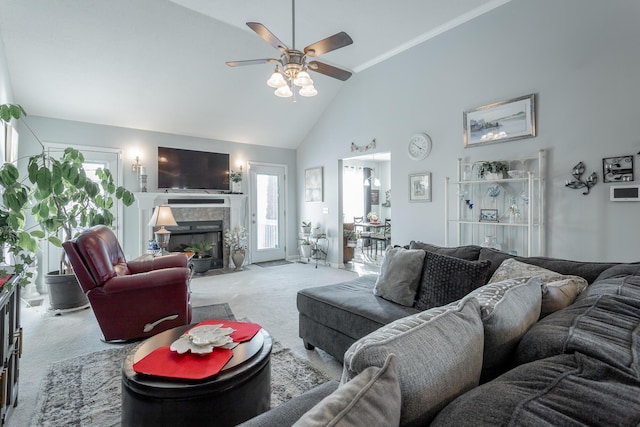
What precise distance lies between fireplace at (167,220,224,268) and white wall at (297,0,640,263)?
11.2 feet

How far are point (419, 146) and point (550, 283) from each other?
134 inches

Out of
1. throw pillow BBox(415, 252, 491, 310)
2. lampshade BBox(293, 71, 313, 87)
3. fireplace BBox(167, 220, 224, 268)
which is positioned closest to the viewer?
throw pillow BBox(415, 252, 491, 310)

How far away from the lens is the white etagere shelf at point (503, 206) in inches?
139

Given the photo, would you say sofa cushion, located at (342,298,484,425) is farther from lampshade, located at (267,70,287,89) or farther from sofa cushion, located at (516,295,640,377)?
lampshade, located at (267,70,287,89)

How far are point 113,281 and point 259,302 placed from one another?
5.65 ft

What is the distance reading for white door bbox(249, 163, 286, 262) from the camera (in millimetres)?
6641

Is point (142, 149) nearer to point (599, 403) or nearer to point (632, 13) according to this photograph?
point (599, 403)

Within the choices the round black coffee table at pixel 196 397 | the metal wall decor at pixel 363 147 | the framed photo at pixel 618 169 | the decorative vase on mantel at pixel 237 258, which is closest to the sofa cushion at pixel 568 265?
the framed photo at pixel 618 169

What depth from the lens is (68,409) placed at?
6.19 feet

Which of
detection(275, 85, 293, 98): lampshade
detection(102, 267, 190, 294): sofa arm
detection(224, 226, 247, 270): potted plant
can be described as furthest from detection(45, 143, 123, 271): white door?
detection(275, 85, 293, 98): lampshade

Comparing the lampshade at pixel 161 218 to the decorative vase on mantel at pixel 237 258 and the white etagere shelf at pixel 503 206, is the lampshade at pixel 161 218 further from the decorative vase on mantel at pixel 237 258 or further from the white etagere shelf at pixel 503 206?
the white etagere shelf at pixel 503 206

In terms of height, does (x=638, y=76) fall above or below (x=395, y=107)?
below

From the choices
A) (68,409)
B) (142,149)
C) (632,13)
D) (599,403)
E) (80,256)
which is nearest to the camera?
(599,403)

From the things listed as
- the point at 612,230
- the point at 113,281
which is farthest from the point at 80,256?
the point at 612,230
